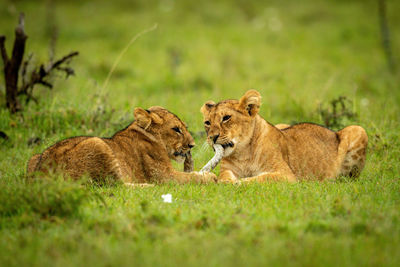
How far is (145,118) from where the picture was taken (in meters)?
6.71

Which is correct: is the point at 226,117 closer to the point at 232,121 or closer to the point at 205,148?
the point at 232,121

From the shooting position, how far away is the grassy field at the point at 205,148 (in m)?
3.78

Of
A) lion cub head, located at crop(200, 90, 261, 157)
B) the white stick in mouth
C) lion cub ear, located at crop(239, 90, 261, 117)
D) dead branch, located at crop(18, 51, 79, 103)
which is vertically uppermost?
dead branch, located at crop(18, 51, 79, 103)

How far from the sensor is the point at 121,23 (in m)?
22.6

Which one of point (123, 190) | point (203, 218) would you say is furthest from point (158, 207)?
point (123, 190)

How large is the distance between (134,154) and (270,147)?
1849mm

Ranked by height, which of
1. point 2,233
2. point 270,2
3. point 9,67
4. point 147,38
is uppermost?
point 270,2

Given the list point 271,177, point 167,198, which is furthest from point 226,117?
point 167,198

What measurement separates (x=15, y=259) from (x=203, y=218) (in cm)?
158

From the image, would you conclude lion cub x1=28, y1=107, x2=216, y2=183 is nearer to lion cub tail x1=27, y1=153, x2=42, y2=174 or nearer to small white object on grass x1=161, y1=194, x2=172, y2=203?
lion cub tail x1=27, y1=153, x2=42, y2=174

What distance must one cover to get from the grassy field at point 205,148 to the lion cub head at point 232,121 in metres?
0.81

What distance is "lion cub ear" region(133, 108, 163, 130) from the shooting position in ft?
21.9

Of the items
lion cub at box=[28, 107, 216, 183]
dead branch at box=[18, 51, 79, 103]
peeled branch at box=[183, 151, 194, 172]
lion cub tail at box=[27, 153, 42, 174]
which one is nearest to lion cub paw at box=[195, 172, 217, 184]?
lion cub at box=[28, 107, 216, 183]

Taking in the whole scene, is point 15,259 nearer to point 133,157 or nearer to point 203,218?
point 203,218
